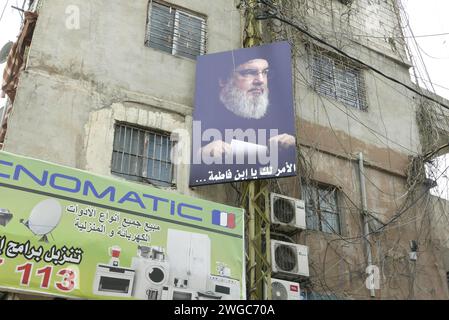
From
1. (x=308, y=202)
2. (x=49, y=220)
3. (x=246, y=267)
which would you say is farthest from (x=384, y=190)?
(x=49, y=220)

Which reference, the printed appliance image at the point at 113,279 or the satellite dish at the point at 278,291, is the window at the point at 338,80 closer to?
the satellite dish at the point at 278,291

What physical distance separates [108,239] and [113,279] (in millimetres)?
532

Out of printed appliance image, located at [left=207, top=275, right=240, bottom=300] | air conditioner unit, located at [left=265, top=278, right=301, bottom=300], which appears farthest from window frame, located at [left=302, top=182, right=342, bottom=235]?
printed appliance image, located at [left=207, top=275, right=240, bottom=300]

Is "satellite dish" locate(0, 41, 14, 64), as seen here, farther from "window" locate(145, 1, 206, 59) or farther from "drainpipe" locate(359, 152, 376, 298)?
"drainpipe" locate(359, 152, 376, 298)

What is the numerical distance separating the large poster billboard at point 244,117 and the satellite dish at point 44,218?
89.2 inches

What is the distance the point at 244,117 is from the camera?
30.2ft

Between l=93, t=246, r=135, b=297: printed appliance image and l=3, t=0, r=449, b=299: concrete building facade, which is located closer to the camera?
l=93, t=246, r=135, b=297: printed appliance image

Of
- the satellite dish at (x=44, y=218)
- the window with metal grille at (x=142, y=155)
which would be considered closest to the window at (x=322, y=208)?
the window with metal grille at (x=142, y=155)

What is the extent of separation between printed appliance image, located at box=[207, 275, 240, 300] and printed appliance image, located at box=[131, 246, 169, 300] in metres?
0.69

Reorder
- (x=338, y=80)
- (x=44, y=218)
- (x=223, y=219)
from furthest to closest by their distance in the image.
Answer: (x=338, y=80) < (x=223, y=219) < (x=44, y=218)

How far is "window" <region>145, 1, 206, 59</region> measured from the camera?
9906mm

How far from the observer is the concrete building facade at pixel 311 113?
8.41 metres

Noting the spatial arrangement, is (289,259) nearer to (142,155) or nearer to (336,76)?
(142,155)

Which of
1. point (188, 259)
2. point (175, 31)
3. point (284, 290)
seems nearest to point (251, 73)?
point (175, 31)
